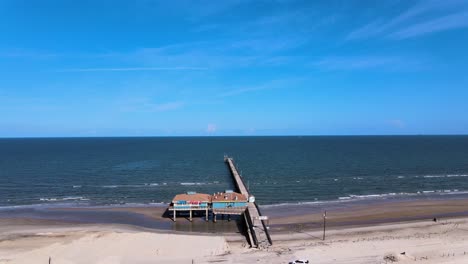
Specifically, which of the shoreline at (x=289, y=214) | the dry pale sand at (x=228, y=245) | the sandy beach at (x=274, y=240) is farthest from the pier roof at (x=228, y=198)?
the dry pale sand at (x=228, y=245)

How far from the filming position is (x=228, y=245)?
108ft

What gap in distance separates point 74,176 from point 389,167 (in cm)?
7561

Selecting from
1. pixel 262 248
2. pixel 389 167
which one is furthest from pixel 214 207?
pixel 389 167

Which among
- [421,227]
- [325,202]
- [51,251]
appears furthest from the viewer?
[325,202]

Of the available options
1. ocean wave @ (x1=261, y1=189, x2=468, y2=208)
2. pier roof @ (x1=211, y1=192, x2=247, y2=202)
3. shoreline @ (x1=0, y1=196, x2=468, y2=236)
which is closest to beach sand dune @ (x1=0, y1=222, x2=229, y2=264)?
shoreline @ (x1=0, y1=196, x2=468, y2=236)

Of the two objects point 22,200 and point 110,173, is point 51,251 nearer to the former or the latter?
point 22,200

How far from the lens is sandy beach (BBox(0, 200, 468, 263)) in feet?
95.5

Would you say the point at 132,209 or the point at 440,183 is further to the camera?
the point at 440,183

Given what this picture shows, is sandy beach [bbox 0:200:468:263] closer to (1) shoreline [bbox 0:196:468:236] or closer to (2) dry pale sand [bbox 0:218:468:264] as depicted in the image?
(2) dry pale sand [bbox 0:218:468:264]

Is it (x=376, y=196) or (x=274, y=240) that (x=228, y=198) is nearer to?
(x=274, y=240)

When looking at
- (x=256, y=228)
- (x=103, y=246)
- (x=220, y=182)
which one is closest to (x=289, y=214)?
(x=256, y=228)

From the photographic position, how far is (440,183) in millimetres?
66375

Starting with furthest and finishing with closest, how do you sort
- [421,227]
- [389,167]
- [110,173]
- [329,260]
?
1. [389,167]
2. [110,173]
3. [421,227]
4. [329,260]

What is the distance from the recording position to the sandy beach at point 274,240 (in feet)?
95.5
